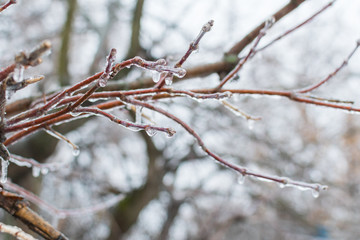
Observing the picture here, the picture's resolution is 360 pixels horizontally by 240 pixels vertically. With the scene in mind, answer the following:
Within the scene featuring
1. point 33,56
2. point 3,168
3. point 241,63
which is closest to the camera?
point 33,56

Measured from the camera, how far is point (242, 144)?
6043mm

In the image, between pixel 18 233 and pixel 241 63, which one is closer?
pixel 18 233

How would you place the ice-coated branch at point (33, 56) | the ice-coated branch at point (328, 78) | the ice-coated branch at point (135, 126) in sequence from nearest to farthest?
the ice-coated branch at point (33, 56) < the ice-coated branch at point (135, 126) < the ice-coated branch at point (328, 78)

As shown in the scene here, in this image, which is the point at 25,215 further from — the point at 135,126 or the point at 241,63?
the point at 241,63

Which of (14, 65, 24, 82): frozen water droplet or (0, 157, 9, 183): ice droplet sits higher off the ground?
(14, 65, 24, 82): frozen water droplet

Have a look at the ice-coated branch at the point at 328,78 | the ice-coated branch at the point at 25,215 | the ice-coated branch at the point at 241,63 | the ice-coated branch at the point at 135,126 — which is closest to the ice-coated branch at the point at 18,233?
the ice-coated branch at the point at 25,215

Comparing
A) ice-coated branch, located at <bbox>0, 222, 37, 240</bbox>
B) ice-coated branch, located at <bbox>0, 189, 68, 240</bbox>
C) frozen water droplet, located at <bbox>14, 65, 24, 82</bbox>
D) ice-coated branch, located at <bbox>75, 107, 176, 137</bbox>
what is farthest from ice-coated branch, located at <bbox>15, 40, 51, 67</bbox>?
ice-coated branch, located at <bbox>0, 189, 68, 240</bbox>

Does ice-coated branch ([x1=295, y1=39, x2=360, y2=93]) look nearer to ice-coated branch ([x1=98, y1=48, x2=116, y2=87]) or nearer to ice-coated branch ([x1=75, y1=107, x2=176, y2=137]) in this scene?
ice-coated branch ([x1=75, y1=107, x2=176, y2=137])

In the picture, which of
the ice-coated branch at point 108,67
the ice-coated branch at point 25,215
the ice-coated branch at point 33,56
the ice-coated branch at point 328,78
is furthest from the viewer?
the ice-coated branch at point 328,78

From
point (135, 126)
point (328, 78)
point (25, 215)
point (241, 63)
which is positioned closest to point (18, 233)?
point (25, 215)

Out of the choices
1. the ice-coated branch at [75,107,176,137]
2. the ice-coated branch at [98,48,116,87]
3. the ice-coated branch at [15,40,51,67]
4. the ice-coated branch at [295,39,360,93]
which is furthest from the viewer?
the ice-coated branch at [295,39,360,93]

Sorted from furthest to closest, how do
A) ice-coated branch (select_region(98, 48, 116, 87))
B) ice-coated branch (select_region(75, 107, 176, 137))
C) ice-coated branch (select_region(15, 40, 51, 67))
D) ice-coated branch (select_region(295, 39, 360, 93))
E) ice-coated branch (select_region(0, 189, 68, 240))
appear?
ice-coated branch (select_region(295, 39, 360, 93)) → ice-coated branch (select_region(0, 189, 68, 240)) → ice-coated branch (select_region(75, 107, 176, 137)) → ice-coated branch (select_region(98, 48, 116, 87)) → ice-coated branch (select_region(15, 40, 51, 67))

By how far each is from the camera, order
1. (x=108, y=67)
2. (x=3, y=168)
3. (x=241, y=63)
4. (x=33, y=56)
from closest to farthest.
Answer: (x=33, y=56) → (x=108, y=67) → (x=3, y=168) → (x=241, y=63)

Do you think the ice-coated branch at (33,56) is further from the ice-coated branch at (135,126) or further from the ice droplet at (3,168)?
the ice droplet at (3,168)
